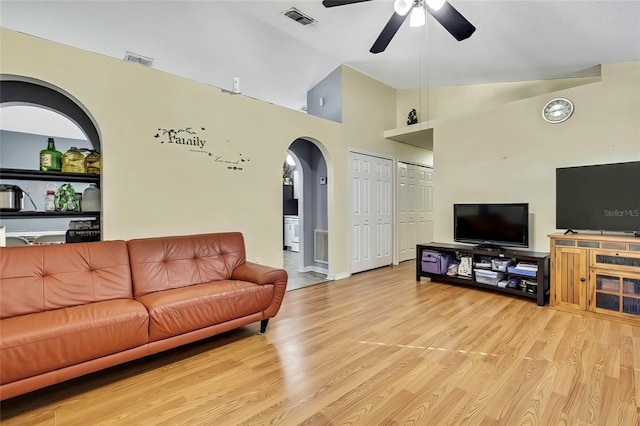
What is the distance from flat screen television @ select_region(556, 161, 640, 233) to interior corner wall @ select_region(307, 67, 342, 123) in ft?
10.6

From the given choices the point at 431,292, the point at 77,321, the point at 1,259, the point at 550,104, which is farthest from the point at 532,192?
the point at 1,259

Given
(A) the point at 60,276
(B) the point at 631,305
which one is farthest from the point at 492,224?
(A) the point at 60,276

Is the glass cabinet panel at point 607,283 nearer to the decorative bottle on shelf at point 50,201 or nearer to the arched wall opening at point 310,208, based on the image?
the arched wall opening at point 310,208

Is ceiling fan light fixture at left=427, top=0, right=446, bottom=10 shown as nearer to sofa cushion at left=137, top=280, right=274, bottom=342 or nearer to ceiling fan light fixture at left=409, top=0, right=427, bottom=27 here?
ceiling fan light fixture at left=409, top=0, right=427, bottom=27

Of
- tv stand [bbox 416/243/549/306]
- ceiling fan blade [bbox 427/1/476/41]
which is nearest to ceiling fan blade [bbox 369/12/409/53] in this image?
ceiling fan blade [bbox 427/1/476/41]

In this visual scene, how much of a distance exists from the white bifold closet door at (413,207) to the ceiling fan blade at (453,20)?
11.4ft

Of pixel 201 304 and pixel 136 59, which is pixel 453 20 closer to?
pixel 201 304

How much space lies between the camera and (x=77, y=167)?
2.77 meters

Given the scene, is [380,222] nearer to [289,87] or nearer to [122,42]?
[289,87]

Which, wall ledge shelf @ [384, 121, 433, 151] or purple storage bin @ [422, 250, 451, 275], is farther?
wall ledge shelf @ [384, 121, 433, 151]

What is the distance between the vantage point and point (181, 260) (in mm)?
2848

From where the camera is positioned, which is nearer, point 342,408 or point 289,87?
point 342,408

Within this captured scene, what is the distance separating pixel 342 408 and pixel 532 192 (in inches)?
152

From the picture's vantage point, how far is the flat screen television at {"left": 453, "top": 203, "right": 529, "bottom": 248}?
393cm
